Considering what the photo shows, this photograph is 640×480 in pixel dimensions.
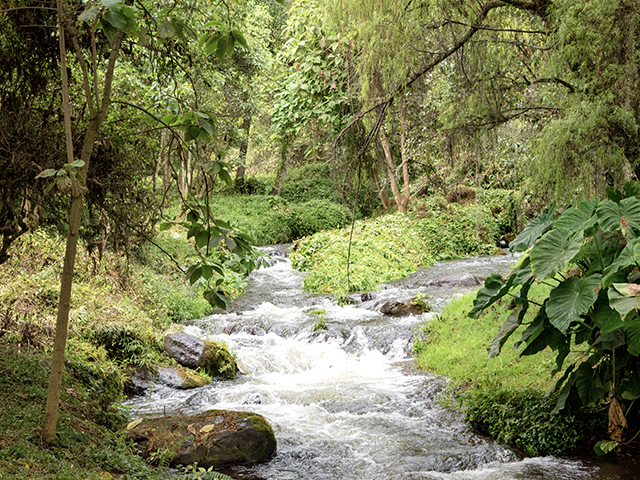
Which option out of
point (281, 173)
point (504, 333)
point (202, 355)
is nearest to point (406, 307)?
point (202, 355)

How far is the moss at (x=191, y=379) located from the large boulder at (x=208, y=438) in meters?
1.87

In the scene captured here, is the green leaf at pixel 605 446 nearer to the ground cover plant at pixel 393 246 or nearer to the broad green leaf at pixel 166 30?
the broad green leaf at pixel 166 30

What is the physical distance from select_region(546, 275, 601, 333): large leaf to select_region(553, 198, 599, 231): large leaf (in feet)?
1.36

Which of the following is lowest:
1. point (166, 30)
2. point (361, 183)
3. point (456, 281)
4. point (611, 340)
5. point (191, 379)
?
point (191, 379)

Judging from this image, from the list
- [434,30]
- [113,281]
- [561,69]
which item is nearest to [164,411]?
[113,281]

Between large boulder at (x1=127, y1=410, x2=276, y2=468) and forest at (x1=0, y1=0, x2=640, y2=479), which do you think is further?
large boulder at (x1=127, y1=410, x2=276, y2=468)

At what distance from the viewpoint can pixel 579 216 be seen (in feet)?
13.9

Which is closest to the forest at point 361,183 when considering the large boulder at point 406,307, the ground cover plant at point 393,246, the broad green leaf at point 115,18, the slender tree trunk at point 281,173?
the broad green leaf at point 115,18

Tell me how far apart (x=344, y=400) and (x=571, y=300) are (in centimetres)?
350

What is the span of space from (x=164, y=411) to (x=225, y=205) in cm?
1636

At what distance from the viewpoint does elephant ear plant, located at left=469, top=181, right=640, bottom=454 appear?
159 inches

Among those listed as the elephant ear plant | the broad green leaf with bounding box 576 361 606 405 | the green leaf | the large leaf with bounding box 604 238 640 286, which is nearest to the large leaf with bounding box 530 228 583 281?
the elephant ear plant

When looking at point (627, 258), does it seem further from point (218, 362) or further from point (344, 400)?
point (218, 362)

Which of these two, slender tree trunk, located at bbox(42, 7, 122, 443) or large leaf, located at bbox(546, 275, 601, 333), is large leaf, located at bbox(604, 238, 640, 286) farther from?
slender tree trunk, located at bbox(42, 7, 122, 443)
